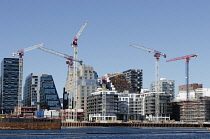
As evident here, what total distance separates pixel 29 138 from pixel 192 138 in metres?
57.9

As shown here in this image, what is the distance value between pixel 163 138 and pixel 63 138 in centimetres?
3543

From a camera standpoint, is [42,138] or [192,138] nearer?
[42,138]

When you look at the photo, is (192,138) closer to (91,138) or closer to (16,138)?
(91,138)

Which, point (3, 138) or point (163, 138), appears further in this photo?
point (163, 138)

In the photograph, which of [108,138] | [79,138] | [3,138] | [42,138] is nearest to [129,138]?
[108,138]

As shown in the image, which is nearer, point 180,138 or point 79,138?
point 79,138

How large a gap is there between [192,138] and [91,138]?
36923 millimetres

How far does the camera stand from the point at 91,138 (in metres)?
156

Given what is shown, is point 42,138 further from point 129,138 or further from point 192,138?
point 192,138

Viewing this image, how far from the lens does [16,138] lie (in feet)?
492

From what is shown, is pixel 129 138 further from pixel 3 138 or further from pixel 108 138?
pixel 3 138

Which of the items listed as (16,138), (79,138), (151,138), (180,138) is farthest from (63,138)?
(180,138)

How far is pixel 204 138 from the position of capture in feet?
532

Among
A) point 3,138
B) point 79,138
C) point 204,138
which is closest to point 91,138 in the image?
point 79,138
